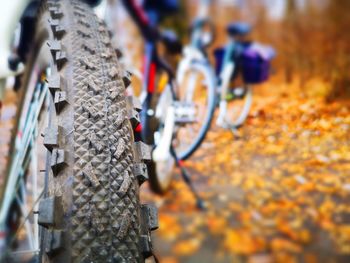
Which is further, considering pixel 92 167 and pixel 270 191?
pixel 270 191

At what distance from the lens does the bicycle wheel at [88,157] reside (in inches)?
21.2

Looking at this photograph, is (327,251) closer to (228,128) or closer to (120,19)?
(228,128)

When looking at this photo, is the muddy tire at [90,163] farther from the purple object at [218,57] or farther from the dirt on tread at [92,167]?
the purple object at [218,57]

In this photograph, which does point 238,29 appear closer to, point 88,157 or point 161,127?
point 161,127

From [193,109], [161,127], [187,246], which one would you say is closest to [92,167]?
[161,127]

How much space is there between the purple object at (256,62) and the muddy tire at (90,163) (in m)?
0.73

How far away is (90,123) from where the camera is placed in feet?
2.04

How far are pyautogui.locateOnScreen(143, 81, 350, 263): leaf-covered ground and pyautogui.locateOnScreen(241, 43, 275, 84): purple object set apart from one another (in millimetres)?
61

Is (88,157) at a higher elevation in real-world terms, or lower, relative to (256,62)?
lower

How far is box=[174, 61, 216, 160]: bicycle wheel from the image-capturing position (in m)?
1.24

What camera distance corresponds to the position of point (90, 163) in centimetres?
58

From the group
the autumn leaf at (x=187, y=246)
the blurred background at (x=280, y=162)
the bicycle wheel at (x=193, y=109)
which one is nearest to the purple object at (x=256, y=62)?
the blurred background at (x=280, y=162)

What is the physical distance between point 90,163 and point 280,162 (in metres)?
0.73

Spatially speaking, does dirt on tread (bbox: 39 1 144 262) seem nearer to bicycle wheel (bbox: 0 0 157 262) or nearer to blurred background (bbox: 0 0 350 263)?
bicycle wheel (bbox: 0 0 157 262)
